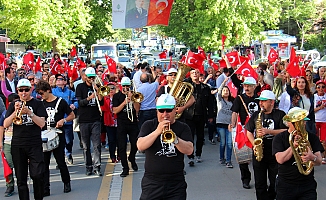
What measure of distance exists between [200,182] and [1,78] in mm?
5537

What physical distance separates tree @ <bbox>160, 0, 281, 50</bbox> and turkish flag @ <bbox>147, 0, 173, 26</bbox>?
767 cm

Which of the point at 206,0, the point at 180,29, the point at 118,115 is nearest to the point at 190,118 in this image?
the point at 118,115

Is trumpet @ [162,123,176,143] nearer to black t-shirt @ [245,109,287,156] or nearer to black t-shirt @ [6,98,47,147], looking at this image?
black t-shirt @ [245,109,287,156]

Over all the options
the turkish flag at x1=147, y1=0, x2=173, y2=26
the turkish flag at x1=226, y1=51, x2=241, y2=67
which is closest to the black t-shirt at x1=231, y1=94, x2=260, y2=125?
the turkish flag at x1=226, y1=51, x2=241, y2=67

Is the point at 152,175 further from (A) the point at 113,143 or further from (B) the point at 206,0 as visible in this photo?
(B) the point at 206,0

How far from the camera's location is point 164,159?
17.4 ft

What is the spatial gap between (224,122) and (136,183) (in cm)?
233

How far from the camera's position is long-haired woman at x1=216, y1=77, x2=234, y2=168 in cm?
1038

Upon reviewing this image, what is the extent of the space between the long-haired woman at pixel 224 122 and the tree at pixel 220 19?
16838mm

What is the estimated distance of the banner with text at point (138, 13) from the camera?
19438 millimetres

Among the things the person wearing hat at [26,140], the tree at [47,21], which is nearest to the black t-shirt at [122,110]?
the person wearing hat at [26,140]

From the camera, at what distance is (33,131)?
7301 millimetres

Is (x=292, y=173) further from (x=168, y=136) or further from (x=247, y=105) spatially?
(x=247, y=105)

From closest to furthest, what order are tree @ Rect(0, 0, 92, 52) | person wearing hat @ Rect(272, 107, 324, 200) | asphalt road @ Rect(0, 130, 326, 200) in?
person wearing hat @ Rect(272, 107, 324, 200) → asphalt road @ Rect(0, 130, 326, 200) → tree @ Rect(0, 0, 92, 52)
